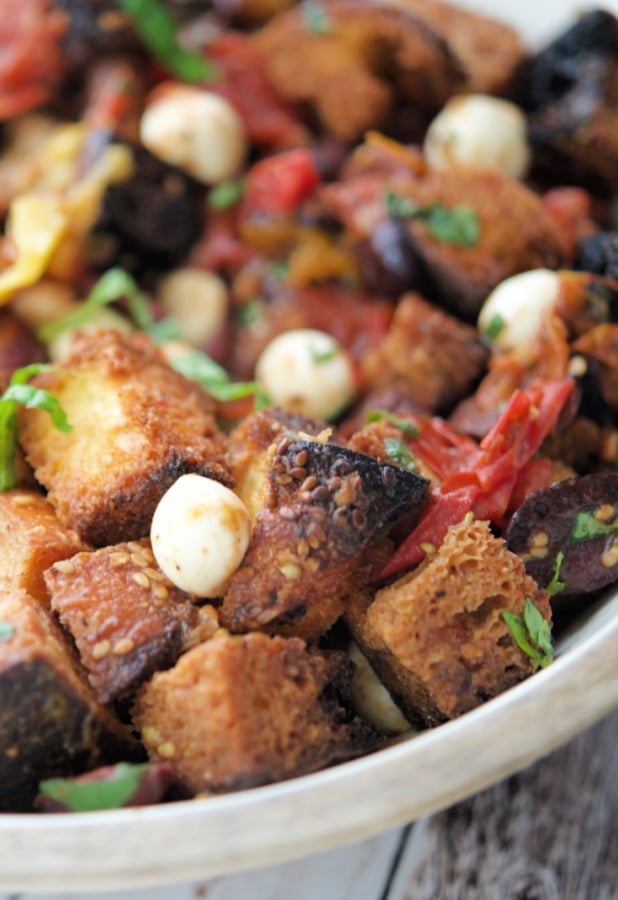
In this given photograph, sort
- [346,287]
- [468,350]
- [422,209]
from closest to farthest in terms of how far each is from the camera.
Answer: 1. [468,350]
2. [422,209]
3. [346,287]

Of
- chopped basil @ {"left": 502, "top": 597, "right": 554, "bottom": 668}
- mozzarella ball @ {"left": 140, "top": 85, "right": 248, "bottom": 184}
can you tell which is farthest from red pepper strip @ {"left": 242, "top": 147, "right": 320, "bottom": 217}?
chopped basil @ {"left": 502, "top": 597, "right": 554, "bottom": 668}

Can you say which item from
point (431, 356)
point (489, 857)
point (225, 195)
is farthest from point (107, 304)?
point (489, 857)

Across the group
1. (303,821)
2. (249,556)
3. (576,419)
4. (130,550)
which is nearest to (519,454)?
(576,419)

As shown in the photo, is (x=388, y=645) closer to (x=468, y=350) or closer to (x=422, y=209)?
(x=468, y=350)

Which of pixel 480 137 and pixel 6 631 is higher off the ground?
pixel 480 137

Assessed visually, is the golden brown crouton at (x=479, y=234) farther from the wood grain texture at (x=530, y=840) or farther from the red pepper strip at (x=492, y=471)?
the wood grain texture at (x=530, y=840)

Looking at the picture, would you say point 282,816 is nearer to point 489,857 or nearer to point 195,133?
point 489,857

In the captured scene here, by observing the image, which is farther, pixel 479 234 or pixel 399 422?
pixel 479 234

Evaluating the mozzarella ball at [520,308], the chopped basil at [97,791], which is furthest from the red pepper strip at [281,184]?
the chopped basil at [97,791]
